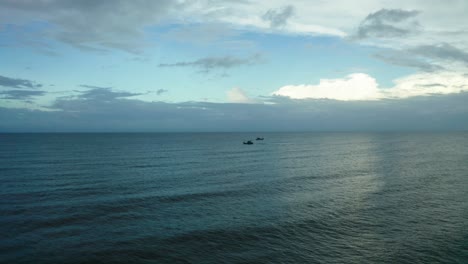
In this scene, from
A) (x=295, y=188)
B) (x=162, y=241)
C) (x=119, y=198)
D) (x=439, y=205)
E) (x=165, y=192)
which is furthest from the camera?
(x=295, y=188)

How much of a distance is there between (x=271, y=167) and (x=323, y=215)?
42.9 meters

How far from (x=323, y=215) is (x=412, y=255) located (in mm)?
12476

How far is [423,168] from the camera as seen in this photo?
3127 inches

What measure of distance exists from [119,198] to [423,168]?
70.9 metres

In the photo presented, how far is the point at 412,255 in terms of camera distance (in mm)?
27734

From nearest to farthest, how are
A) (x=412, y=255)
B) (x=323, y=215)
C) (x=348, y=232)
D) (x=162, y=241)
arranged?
(x=412, y=255) < (x=162, y=241) < (x=348, y=232) < (x=323, y=215)

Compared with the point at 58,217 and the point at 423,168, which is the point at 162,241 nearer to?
the point at 58,217

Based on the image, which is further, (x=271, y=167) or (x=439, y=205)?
(x=271, y=167)

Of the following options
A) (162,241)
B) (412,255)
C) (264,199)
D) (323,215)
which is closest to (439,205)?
(323,215)

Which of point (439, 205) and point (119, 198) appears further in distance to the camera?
point (119, 198)

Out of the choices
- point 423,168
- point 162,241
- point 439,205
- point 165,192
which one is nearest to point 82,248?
point 162,241

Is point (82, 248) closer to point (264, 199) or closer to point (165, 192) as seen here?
point (165, 192)

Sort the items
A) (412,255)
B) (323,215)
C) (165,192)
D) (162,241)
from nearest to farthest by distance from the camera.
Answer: (412,255) → (162,241) → (323,215) → (165,192)

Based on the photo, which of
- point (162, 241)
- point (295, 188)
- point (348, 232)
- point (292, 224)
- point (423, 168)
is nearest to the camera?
point (162, 241)
